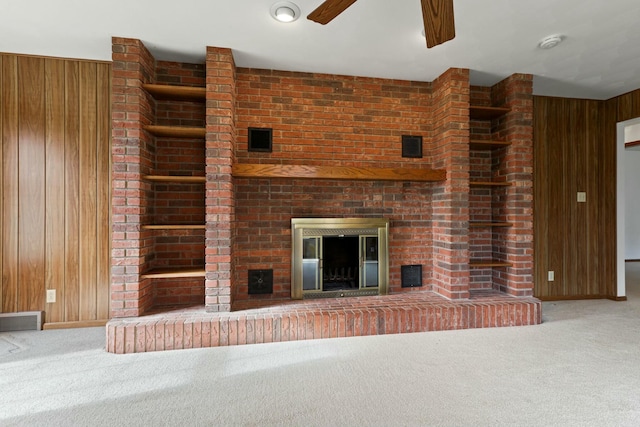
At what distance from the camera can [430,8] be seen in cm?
167

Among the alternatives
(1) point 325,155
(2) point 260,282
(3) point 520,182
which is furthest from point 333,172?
(3) point 520,182

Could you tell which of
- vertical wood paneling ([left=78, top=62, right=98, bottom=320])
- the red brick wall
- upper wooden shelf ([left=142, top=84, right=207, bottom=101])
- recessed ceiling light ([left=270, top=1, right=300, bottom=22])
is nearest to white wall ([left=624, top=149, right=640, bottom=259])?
the red brick wall

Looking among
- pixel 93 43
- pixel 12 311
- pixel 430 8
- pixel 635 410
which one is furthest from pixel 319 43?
pixel 12 311

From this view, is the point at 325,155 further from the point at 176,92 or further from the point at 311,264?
the point at 176,92

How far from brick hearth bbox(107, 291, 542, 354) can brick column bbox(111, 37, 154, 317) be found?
226 mm

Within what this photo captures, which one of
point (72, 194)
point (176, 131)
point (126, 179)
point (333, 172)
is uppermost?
point (176, 131)

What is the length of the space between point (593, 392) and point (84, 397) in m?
2.96

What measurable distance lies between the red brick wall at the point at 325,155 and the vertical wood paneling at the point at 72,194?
55.0 inches

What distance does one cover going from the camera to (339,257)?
11.0ft

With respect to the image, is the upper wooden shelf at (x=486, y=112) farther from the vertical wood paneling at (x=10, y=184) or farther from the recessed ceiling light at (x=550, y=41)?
the vertical wood paneling at (x=10, y=184)

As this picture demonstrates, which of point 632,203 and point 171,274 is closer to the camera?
point 171,274

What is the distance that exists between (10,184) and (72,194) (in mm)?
492

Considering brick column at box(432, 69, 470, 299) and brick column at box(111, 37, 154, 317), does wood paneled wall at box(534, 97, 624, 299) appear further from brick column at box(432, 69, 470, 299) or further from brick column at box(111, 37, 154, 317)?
brick column at box(111, 37, 154, 317)

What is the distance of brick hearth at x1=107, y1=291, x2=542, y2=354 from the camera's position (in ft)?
8.22
